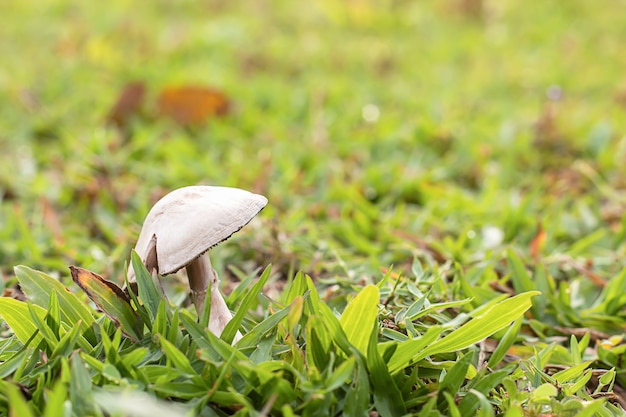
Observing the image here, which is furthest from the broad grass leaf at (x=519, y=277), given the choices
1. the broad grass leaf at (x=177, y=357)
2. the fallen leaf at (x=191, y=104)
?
the fallen leaf at (x=191, y=104)

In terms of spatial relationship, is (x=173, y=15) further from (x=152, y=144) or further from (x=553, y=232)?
(x=553, y=232)

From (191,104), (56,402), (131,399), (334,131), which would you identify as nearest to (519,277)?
(131,399)

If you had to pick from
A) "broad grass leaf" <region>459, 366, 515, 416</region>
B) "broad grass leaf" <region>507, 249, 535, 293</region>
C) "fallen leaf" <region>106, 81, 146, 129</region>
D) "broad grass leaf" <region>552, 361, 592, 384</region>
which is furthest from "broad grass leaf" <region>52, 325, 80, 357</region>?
"fallen leaf" <region>106, 81, 146, 129</region>

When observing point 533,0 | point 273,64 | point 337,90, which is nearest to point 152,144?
point 337,90

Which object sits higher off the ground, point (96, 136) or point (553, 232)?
point (96, 136)

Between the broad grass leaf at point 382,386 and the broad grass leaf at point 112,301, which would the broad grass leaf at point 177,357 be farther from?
the broad grass leaf at point 382,386

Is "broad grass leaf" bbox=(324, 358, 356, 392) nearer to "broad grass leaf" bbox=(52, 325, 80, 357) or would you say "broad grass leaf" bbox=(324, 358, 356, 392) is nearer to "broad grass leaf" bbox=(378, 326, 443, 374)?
"broad grass leaf" bbox=(378, 326, 443, 374)

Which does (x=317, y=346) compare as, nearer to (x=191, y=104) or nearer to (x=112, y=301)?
(x=112, y=301)
